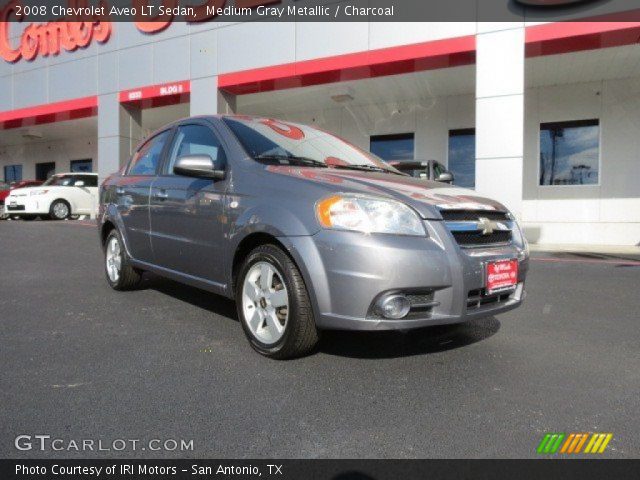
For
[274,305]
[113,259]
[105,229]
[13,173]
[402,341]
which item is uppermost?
[13,173]

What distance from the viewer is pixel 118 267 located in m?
4.86

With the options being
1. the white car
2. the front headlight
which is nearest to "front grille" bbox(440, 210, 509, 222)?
the front headlight

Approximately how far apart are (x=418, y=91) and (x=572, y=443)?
12684mm

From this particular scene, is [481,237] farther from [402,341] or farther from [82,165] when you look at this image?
[82,165]

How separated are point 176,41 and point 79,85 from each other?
441 centimetres

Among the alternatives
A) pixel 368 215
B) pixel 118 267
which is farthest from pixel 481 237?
pixel 118 267

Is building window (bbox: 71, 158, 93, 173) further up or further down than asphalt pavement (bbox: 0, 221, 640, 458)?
further up

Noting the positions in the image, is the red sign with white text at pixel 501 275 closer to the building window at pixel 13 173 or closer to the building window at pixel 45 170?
the building window at pixel 45 170

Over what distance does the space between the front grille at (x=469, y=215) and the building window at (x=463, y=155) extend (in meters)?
11.2

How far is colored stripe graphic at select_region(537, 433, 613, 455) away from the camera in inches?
79.5

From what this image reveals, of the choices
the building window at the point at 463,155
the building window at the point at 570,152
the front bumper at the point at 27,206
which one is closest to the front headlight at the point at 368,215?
the building window at the point at 463,155

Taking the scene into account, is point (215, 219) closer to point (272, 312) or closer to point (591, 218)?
point (272, 312)

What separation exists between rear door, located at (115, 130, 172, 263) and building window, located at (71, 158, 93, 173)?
20.3 metres

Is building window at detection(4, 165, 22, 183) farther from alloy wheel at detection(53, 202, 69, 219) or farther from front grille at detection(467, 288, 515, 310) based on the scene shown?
front grille at detection(467, 288, 515, 310)
